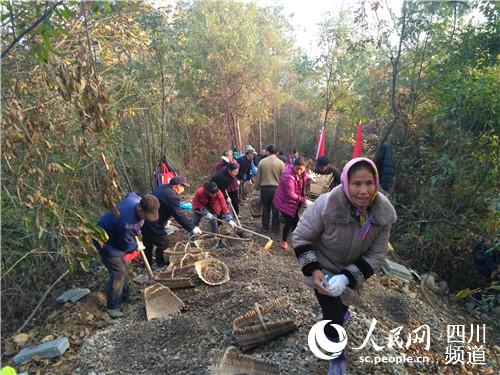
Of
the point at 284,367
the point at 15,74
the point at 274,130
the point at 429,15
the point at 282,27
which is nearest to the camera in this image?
the point at 15,74

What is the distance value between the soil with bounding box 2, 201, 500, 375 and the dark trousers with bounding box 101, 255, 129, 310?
0.54 feet

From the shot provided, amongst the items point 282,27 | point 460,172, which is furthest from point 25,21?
point 282,27

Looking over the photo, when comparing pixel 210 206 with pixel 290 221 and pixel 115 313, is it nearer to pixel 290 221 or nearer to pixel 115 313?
pixel 290 221

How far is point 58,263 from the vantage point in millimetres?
4344

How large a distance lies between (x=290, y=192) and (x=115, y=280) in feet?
8.74

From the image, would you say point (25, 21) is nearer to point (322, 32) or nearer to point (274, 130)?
point (322, 32)

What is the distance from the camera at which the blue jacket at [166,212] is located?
15.2 feet

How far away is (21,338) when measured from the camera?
3568 millimetres

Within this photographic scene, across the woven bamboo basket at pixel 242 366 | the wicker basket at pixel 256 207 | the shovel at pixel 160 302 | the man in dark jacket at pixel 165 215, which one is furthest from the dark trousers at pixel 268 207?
the woven bamboo basket at pixel 242 366

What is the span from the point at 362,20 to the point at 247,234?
16.6ft

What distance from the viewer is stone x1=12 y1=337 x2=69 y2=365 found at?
10.3ft

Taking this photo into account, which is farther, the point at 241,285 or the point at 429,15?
the point at 429,15

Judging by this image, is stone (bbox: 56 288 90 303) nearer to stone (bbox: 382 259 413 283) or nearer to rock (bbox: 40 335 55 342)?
rock (bbox: 40 335 55 342)

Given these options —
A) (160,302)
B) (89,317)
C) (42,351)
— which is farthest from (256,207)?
(42,351)
